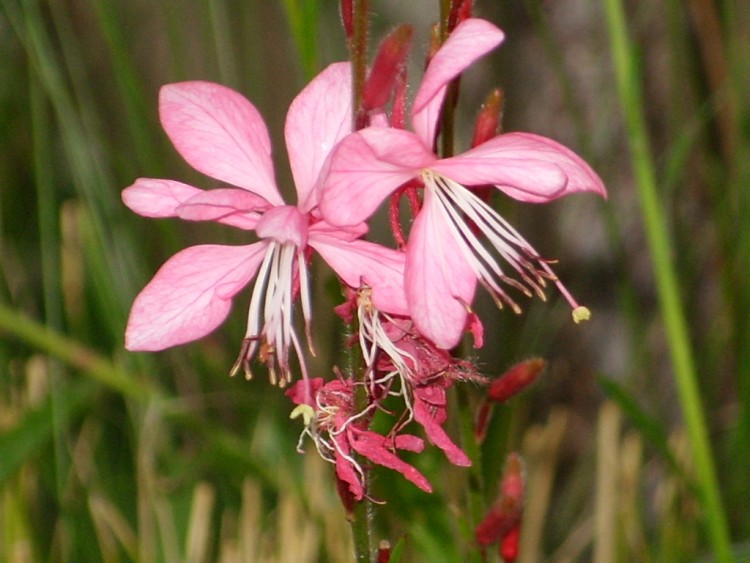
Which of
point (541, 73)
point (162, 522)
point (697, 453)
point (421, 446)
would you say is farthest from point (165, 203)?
point (541, 73)

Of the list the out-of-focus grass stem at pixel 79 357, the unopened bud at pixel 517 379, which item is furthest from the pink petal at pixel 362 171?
the out-of-focus grass stem at pixel 79 357

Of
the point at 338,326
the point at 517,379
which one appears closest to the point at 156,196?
the point at 517,379

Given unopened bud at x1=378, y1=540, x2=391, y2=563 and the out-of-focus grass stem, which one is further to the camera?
the out-of-focus grass stem

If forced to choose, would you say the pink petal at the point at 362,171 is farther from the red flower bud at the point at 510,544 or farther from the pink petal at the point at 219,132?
the red flower bud at the point at 510,544

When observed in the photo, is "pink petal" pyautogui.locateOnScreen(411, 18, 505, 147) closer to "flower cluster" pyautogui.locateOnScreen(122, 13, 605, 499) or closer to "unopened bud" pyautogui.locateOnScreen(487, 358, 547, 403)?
"flower cluster" pyautogui.locateOnScreen(122, 13, 605, 499)

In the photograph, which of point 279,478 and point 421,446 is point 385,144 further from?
point 279,478

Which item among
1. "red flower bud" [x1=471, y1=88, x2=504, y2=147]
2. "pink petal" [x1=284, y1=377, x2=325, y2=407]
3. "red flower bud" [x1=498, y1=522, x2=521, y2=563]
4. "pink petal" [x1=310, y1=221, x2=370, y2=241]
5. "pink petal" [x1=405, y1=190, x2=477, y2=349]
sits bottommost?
"red flower bud" [x1=498, y1=522, x2=521, y2=563]

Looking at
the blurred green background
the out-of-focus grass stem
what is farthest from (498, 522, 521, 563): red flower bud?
the out-of-focus grass stem

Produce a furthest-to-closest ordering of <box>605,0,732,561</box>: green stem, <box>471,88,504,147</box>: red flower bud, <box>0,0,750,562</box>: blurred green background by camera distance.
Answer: <box>0,0,750,562</box>: blurred green background → <box>605,0,732,561</box>: green stem → <box>471,88,504,147</box>: red flower bud
